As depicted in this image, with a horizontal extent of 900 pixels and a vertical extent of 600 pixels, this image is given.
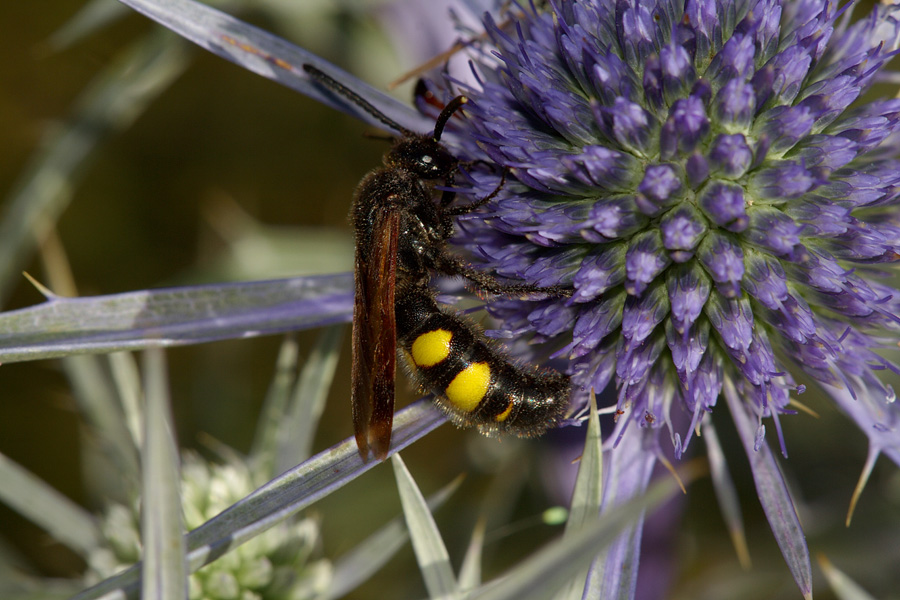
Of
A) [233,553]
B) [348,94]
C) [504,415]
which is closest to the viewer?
[504,415]

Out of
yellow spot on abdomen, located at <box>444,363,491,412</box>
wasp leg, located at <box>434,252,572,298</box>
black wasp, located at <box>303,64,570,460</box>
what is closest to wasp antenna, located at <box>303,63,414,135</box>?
black wasp, located at <box>303,64,570,460</box>

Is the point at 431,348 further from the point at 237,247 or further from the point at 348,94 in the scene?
the point at 237,247

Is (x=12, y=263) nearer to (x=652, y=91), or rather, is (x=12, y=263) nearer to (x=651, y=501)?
(x=652, y=91)

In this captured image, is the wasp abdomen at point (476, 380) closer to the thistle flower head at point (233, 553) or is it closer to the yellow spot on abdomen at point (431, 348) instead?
the yellow spot on abdomen at point (431, 348)

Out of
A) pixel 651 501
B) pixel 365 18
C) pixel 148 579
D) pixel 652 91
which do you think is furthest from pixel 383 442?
pixel 365 18

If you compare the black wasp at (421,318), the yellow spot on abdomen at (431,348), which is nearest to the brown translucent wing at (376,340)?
the black wasp at (421,318)

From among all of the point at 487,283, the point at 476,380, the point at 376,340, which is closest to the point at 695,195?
the point at 487,283
